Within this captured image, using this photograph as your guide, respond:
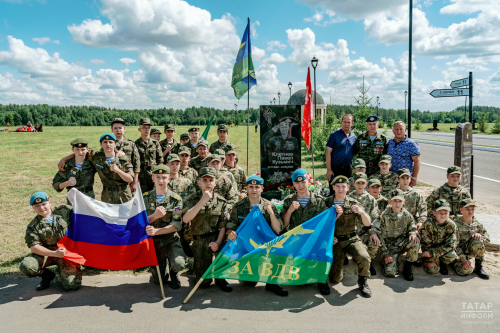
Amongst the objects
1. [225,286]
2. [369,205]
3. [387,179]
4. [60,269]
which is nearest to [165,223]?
[225,286]

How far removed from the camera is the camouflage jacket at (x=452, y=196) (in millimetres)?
6297

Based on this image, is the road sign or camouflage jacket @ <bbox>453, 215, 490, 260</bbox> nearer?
camouflage jacket @ <bbox>453, 215, 490, 260</bbox>

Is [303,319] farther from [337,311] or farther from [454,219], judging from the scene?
[454,219]

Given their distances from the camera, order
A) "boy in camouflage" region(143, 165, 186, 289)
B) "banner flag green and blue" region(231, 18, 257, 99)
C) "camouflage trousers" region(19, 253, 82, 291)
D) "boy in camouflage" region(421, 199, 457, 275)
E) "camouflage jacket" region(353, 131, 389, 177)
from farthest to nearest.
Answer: "banner flag green and blue" region(231, 18, 257, 99) → "camouflage jacket" region(353, 131, 389, 177) → "boy in camouflage" region(421, 199, 457, 275) → "boy in camouflage" region(143, 165, 186, 289) → "camouflage trousers" region(19, 253, 82, 291)

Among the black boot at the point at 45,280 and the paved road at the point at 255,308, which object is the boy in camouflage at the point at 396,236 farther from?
the black boot at the point at 45,280

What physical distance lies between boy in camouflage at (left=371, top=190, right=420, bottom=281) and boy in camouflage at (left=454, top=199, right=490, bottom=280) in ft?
2.69

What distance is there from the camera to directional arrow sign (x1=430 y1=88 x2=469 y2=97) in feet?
28.4

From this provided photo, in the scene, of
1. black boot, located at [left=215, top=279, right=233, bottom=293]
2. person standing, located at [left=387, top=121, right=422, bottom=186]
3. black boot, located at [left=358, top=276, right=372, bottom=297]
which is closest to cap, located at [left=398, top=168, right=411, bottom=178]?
person standing, located at [left=387, top=121, right=422, bottom=186]

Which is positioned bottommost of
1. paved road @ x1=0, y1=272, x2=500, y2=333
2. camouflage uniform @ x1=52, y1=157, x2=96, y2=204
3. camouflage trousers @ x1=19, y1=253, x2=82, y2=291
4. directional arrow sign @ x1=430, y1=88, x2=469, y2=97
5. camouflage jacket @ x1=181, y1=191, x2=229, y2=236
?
paved road @ x1=0, y1=272, x2=500, y2=333

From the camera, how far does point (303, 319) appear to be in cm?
444

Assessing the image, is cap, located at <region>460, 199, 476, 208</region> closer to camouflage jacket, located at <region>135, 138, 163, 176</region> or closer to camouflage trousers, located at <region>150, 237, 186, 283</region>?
camouflage trousers, located at <region>150, 237, 186, 283</region>

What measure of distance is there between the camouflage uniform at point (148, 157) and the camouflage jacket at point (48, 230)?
2554 millimetres

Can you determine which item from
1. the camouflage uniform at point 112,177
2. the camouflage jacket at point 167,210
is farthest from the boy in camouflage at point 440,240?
the camouflage uniform at point 112,177

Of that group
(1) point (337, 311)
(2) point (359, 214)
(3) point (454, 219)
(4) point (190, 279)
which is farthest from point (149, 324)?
(3) point (454, 219)
